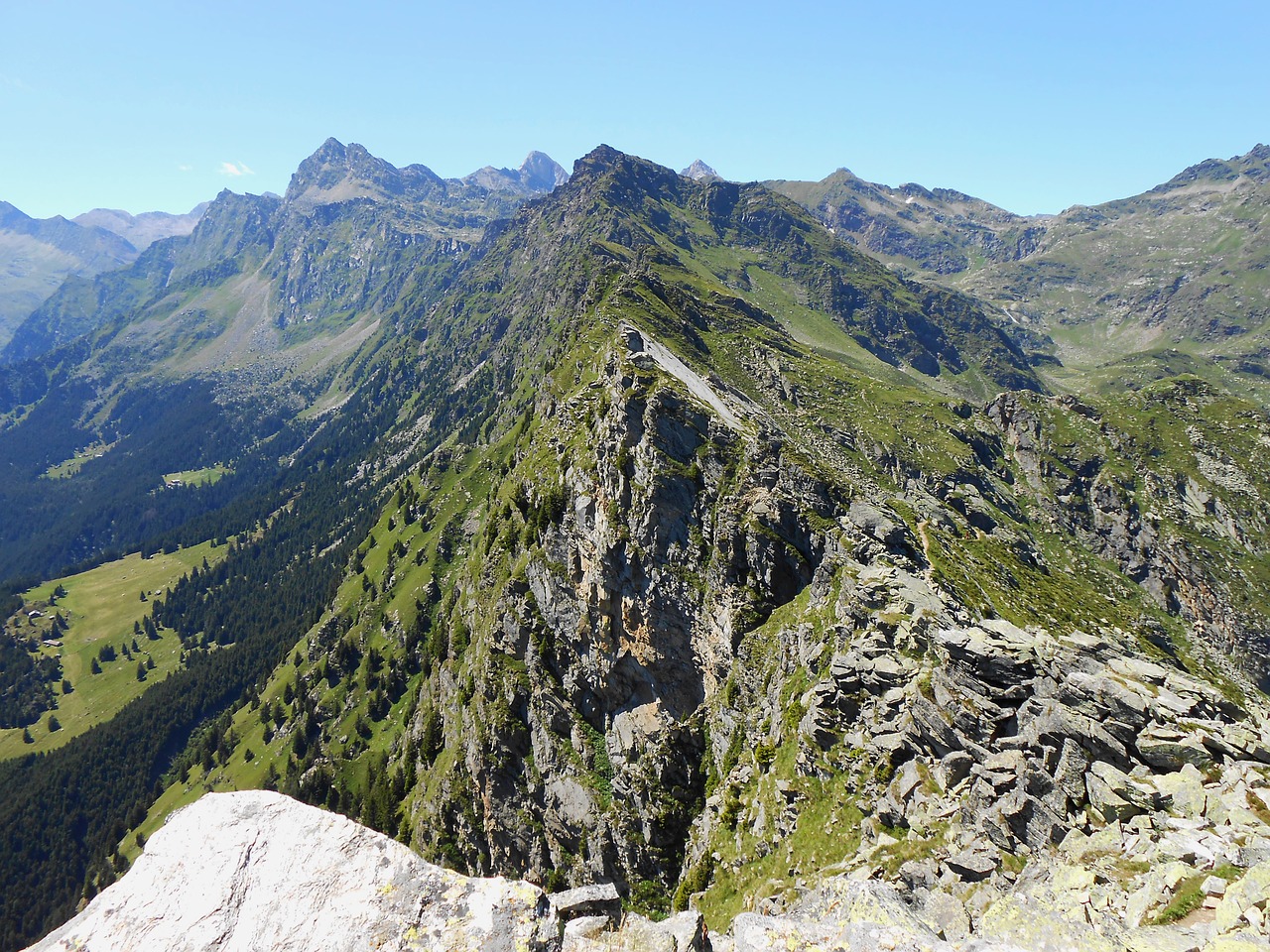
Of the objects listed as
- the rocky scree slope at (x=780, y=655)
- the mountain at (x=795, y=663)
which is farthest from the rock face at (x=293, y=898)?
the rocky scree slope at (x=780, y=655)

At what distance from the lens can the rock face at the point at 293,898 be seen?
33.7ft

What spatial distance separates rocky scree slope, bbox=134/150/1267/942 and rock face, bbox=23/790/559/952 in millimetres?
19934

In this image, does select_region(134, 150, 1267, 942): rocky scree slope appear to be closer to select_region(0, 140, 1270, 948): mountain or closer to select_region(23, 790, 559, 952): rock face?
select_region(0, 140, 1270, 948): mountain

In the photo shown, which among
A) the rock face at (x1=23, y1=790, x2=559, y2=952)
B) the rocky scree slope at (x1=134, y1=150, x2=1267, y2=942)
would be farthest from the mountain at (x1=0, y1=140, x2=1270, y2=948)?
the rock face at (x1=23, y1=790, x2=559, y2=952)

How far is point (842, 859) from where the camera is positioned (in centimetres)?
3584

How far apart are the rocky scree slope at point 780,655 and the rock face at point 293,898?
1993 centimetres

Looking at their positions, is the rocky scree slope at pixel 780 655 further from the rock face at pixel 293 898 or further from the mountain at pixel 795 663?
the rock face at pixel 293 898

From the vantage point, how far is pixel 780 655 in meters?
60.4

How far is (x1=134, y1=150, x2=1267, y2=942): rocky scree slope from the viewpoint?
27.7 m

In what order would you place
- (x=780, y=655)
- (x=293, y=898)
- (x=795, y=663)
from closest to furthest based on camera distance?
(x=293, y=898), (x=795, y=663), (x=780, y=655)

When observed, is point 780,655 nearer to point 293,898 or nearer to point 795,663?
point 795,663

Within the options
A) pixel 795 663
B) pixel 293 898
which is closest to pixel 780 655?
pixel 795 663

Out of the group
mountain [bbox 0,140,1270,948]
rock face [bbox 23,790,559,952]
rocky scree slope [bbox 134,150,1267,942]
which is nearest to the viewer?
rock face [bbox 23,790,559,952]

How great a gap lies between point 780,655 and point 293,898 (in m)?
55.3
